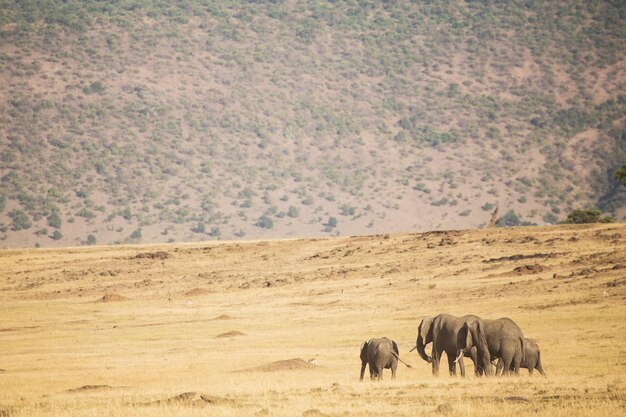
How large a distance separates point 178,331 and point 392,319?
9457 millimetres

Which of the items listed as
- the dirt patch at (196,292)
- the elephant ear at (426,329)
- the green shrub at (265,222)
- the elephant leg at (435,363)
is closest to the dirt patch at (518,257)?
the dirt patch at (196,292)

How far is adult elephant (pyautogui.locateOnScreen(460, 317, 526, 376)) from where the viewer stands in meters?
28.9

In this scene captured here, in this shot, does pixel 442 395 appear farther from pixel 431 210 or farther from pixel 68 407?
pixel 431 210

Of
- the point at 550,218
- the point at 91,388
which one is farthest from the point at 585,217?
the point at 550,218

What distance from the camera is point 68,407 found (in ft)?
81.1

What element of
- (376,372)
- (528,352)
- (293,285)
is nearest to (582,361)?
(528,352)

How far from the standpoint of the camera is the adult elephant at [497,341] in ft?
94.8

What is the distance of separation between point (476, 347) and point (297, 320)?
2312cm

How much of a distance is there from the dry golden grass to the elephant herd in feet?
2.65

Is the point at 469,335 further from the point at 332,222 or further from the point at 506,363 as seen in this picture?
the point at 332,222

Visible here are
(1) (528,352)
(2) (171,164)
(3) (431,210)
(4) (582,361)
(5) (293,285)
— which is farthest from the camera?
(2) (171,164)

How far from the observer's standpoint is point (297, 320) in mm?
51969

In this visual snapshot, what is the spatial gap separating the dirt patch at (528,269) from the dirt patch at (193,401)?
36.9m

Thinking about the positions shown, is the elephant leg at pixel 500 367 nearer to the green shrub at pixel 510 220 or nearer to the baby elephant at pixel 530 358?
the baby elephant at pixel 530 358
